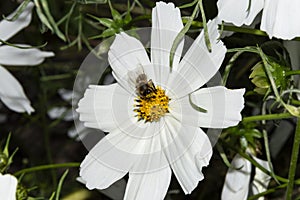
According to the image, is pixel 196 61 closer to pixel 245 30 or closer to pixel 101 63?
pixel 245 30

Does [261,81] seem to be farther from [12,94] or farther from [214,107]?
[12,94]

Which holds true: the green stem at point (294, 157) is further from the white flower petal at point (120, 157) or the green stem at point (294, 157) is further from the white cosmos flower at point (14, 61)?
the white cosmos flower at point (14, 61)

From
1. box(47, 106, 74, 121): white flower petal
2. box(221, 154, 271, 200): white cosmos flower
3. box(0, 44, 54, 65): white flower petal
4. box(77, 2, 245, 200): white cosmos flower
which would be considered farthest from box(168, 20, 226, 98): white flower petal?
box(47, 106, 74, 121): white flower petal

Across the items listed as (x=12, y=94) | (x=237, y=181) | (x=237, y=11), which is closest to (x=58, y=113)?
(x=12, y=94)

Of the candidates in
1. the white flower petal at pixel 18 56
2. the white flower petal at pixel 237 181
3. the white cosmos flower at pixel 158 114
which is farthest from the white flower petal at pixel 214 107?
the white flower petal at pixel 18 56

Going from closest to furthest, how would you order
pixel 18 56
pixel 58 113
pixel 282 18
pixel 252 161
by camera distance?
pixel 282 18 → pixel 252 161 → pixel 18 56 → pixel 58 113

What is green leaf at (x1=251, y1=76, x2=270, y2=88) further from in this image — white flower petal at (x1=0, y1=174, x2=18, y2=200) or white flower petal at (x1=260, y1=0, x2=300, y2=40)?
white flower petal at (x1=0, y1=174, x2=18, y2=200)
